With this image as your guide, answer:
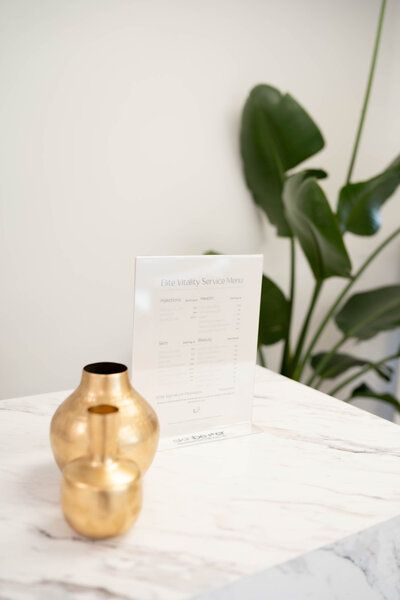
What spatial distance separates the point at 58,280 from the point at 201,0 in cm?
90

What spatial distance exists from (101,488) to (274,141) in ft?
4.36

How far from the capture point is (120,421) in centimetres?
70

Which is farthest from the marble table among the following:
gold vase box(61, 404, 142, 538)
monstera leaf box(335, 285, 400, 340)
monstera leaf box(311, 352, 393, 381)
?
monstera leaf box(311, 352, 393, 381)

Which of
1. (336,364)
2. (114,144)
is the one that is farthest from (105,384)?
(336,364)

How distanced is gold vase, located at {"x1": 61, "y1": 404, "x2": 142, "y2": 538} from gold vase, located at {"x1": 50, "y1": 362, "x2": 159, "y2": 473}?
61 mm

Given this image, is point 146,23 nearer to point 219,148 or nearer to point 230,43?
point 230,43

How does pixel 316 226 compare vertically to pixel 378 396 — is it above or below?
above

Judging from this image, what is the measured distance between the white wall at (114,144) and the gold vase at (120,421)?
2.83 ft

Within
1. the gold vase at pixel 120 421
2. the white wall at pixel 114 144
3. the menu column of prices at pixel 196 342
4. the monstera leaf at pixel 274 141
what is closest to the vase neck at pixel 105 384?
the gold vase at pixel 120 421

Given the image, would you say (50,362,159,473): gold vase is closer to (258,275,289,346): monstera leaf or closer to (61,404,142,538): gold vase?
(61,404,142,538): gold vase

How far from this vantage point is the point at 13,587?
0.55m

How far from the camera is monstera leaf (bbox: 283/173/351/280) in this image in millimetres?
1304

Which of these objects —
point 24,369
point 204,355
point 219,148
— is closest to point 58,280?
point 24,369

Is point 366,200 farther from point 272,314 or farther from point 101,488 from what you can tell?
point 101,488
